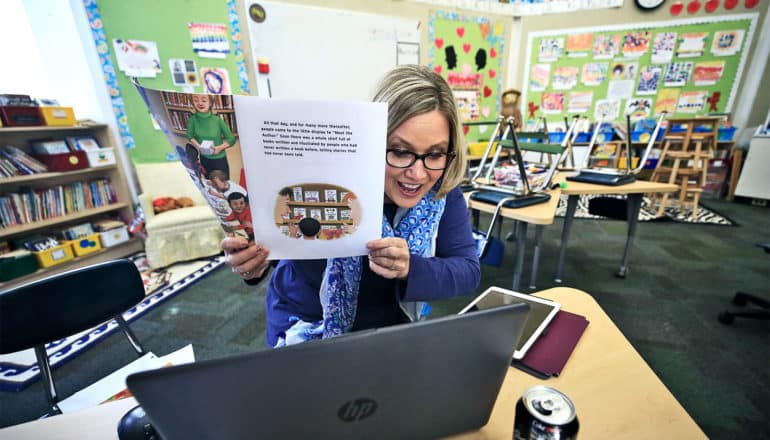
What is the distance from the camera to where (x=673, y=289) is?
2145 mm

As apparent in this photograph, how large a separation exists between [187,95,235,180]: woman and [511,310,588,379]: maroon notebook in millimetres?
657

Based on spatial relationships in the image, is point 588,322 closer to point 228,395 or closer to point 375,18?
point 228,395

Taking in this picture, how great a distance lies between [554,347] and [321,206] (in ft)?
1.90

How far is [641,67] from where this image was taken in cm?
412

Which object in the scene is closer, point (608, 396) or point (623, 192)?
point (608, 396)

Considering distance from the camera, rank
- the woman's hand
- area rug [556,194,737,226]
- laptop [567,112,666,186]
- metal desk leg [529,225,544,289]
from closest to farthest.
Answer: the woman's hand
metal desk leg [529,225,544,289]
laptop [567,112,666,186]
area rug [556,194,737,226]

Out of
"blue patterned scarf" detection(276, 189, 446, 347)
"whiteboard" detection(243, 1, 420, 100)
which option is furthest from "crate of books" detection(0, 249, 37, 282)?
"blue patterned scarf" detection(276, 189, 446, 347)

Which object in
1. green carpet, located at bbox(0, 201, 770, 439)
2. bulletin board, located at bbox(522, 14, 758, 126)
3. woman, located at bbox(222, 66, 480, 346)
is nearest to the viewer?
woman, located at bbox(222, 66, 480, 346)

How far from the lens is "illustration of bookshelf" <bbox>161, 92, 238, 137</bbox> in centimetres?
40

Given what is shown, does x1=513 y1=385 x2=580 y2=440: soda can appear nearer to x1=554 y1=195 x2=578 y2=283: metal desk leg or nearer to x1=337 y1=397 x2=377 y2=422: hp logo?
x1=337 y1=397 x2=377 y2=422: hp logo

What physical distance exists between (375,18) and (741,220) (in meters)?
4.64

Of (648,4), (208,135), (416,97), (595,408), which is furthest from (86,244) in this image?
(648,4)

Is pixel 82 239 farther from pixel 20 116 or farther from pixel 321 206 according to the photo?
pixel 321 206

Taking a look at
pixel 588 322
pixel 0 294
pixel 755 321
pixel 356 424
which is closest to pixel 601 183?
A: pixel 755 321
